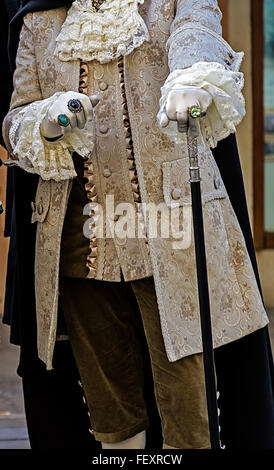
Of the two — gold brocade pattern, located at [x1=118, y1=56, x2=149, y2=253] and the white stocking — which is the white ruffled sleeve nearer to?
gold brocade pattern, located at [x1=118, y1=56, x2=149, y2=253]

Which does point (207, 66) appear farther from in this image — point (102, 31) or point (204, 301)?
point (204, 301)

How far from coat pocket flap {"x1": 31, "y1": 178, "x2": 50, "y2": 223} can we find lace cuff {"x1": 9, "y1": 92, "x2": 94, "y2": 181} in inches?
5.6

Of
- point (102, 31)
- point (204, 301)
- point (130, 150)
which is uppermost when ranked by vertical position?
point (102, 31)

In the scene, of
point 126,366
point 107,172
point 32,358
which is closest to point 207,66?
point 107,172

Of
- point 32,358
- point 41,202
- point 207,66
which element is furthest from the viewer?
point 32,358

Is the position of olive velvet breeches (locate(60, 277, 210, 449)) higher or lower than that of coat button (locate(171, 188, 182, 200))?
lower

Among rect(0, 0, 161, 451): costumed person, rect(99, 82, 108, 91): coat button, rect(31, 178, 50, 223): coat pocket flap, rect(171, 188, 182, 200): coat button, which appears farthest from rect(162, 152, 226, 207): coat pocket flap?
rect(0, 0, 161, 451): costumed person

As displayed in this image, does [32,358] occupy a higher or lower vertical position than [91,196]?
lower

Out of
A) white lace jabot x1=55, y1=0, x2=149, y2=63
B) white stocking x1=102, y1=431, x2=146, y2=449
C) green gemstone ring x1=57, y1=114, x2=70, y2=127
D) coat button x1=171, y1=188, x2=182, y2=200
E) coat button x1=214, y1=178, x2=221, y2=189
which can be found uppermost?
white lace jabot x1=55, y1=0, x2=149, y2=63

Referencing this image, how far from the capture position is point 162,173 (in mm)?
2705

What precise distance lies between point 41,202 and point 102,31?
1.79 feet

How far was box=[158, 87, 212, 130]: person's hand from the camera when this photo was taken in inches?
91.6

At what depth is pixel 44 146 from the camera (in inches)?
104

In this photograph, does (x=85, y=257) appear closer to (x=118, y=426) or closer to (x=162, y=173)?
(x=162, y=173)
